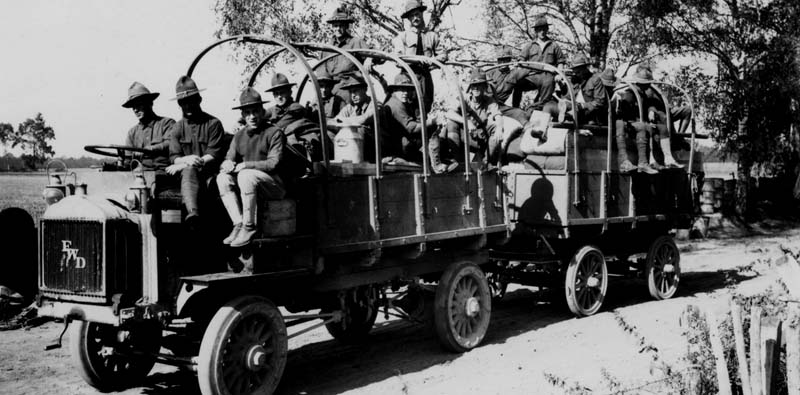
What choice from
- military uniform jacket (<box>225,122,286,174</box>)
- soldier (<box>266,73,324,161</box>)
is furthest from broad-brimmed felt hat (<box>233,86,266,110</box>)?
soldier (<box>266,73,324,161</box>)

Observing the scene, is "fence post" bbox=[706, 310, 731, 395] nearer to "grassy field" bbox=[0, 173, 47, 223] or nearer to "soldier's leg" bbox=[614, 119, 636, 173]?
"soldier's leg" bbox=[614, 119, 636, 173]

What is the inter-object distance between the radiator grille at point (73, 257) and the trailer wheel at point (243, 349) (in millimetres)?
1043

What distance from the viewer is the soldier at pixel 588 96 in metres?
11.6

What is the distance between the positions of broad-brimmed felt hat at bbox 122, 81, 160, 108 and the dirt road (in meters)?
2.85

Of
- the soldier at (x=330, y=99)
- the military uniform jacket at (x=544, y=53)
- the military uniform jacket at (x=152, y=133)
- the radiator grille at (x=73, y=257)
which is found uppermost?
the military uniform jacket at (x=544, y=53)

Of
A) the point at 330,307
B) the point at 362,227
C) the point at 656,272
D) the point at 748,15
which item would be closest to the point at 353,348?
the point at 330,307

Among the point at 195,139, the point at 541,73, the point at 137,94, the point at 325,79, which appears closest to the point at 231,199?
the point at 195,139

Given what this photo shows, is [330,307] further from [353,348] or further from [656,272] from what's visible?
[656,272]

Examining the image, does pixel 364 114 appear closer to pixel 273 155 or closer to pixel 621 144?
pixel 273 155

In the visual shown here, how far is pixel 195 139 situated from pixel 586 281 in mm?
6184

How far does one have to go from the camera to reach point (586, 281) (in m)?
11.0

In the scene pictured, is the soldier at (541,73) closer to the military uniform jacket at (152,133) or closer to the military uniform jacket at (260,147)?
the military uniform jacket at (260,147)

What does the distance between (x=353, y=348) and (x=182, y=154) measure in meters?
3.39

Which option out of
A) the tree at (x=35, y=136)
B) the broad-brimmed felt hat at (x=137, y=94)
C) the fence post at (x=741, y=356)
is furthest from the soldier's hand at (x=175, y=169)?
the tree at (x=35, y=136)
